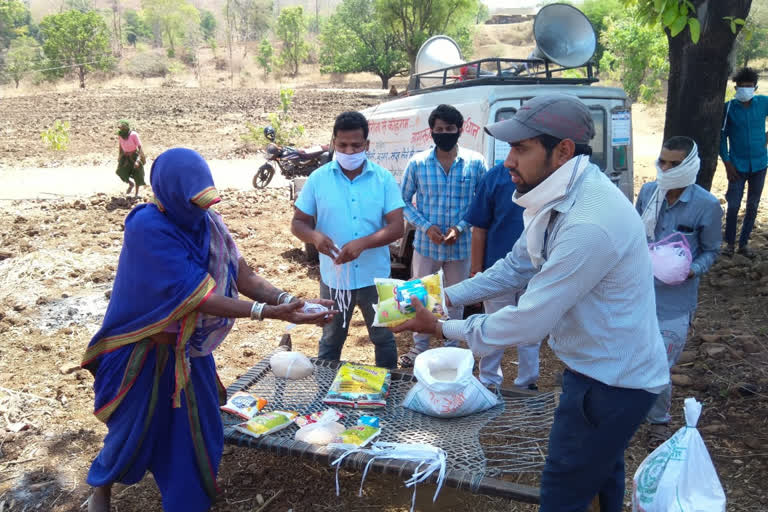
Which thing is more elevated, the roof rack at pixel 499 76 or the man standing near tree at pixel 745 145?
the roof rack at pixel 499 76

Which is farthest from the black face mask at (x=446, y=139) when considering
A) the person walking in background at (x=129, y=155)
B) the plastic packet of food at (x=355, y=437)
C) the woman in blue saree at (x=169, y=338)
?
the person walking in background at (x=129, y=155)

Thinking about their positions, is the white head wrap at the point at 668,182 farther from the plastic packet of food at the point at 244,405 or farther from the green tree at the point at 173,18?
the green tree at the point at 173,18

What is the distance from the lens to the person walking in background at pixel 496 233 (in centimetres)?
381

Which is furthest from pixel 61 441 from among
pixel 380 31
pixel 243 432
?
pixel 380 31

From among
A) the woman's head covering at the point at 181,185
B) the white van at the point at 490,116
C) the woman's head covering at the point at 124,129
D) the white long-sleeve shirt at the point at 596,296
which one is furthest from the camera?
the woman's head covering at the point at 124,129

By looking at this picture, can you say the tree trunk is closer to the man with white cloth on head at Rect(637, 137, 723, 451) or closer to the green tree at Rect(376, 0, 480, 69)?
the man with white cloth on head at Rect(637, 137, 723, 451)

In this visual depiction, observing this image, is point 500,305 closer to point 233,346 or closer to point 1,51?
point 233,346

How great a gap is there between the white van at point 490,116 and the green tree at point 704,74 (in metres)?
0.62

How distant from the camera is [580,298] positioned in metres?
1.90

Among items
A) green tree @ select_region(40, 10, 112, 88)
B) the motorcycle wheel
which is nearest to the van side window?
the motorcycle wheel

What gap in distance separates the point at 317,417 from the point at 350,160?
1.54 m

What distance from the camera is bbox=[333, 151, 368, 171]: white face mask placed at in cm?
367

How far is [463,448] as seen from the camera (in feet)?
9.69

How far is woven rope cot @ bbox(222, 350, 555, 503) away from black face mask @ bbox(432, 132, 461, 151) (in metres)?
1.63
